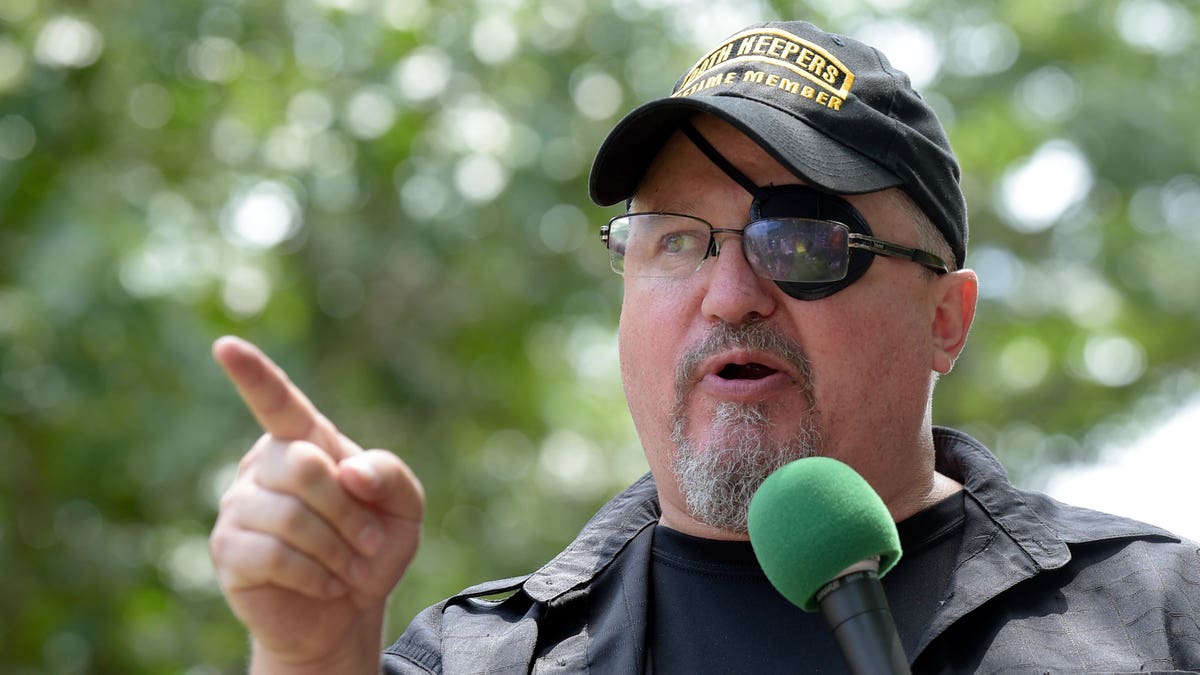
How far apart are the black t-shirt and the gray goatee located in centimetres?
16

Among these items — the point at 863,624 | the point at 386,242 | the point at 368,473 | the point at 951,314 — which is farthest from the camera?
the point at 386,242

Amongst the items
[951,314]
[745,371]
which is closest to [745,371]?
[745,371]

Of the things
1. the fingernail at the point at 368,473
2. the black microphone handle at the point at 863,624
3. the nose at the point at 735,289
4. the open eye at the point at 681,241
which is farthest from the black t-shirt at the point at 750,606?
the fingernail at the point at 368,473

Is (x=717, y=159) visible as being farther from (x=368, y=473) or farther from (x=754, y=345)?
(x=368, y=473)

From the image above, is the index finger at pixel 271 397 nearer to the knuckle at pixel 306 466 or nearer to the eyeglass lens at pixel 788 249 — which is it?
the knuckle at pixel 306 466

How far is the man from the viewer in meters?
2.84

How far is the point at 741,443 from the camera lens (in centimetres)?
296

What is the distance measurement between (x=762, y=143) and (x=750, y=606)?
1.00 metres

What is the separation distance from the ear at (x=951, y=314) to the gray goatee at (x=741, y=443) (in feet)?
1.54

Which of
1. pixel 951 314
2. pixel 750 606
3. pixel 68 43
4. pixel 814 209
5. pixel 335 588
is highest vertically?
pixel 68 43

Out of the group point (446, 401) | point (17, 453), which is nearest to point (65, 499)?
point (17, 453)

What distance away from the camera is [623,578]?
3.14m

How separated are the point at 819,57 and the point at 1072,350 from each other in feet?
30.9

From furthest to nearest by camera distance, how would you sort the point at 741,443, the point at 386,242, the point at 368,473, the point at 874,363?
the point at 386,242, the point at 874,363, the point at 741,443, the point at 368,473
